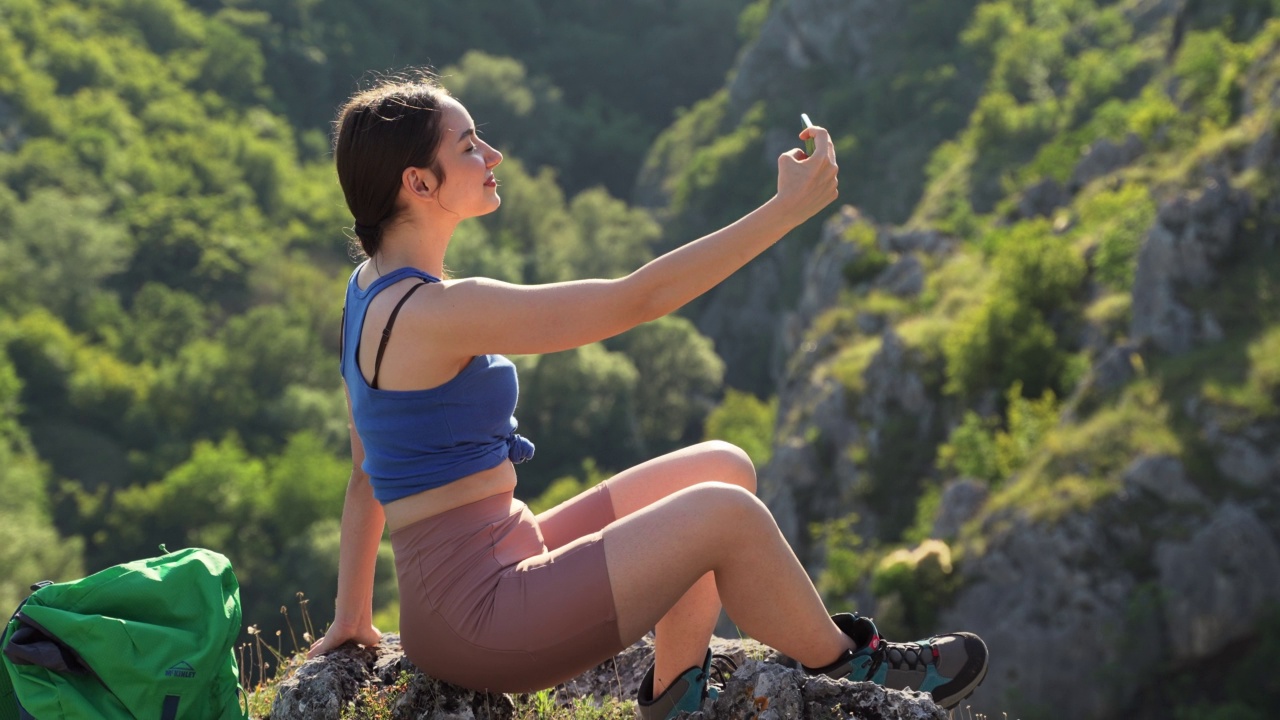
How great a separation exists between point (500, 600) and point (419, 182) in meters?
1.33

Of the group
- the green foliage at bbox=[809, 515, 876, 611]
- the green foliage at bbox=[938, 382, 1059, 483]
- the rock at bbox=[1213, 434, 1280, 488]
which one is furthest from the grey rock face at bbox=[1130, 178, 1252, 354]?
the green foliage at bbox=[809, 515, 876, 611]

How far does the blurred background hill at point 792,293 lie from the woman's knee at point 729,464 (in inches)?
104

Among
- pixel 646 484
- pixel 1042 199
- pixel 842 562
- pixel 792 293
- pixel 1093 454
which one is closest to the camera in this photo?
pixel 646 484

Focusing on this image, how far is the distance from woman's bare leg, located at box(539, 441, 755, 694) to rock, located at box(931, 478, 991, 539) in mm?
18840

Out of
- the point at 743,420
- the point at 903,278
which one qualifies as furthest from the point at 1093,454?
the point at 743,420

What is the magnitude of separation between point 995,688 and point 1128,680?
1931mm

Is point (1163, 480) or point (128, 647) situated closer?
point (128, 647)

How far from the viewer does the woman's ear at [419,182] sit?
3.94 metres

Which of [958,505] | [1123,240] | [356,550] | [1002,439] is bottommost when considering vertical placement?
[958,505]

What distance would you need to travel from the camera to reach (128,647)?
3676mm

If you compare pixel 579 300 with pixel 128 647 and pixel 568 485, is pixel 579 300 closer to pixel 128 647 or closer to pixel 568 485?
pixel 128 647

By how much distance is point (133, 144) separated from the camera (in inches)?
3487

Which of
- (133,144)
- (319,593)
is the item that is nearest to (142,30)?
(133,144)

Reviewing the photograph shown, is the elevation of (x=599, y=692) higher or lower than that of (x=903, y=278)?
lower
